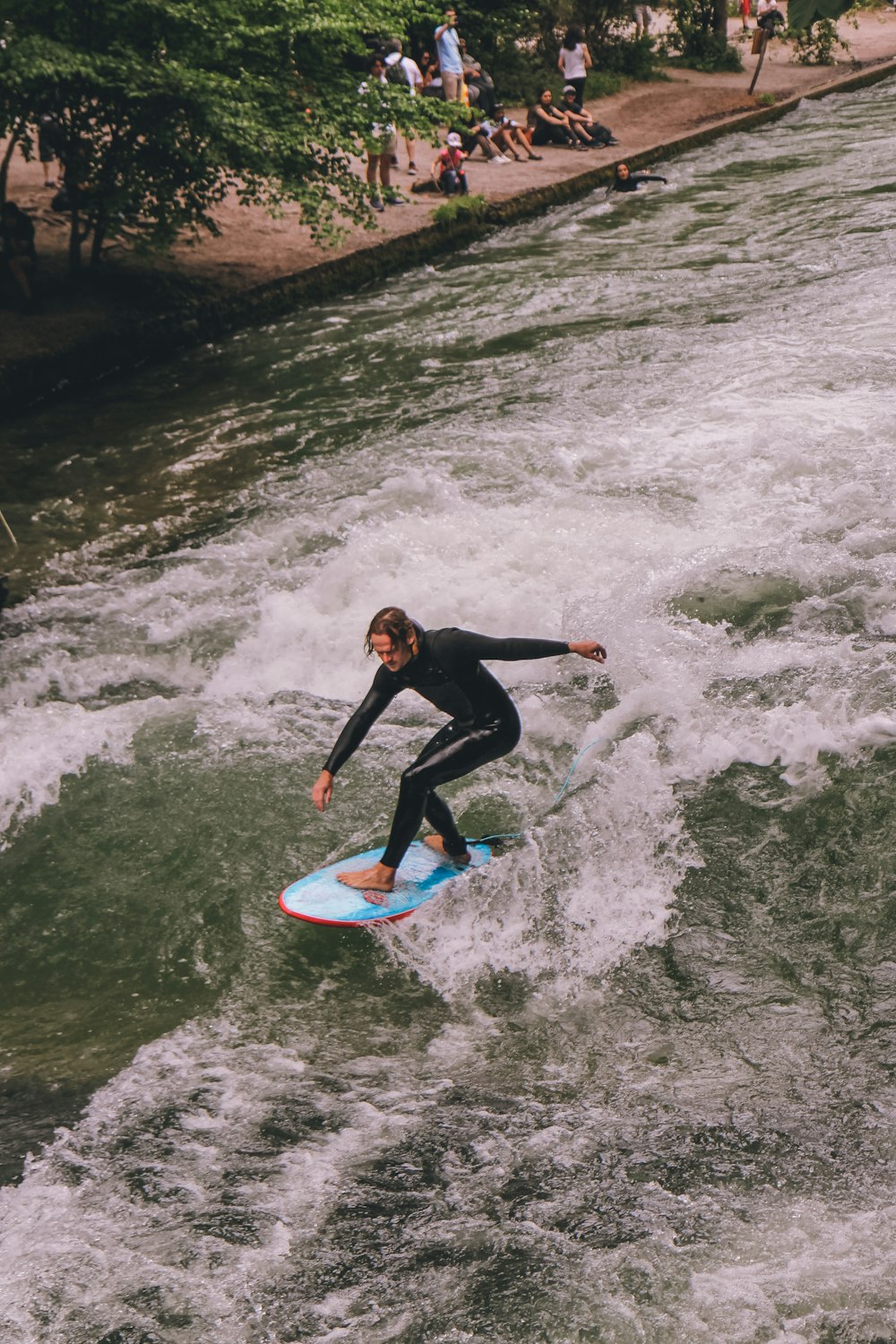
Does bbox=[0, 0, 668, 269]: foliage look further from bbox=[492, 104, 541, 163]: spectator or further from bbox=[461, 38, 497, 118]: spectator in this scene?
bbox=[461, 38, 497, 118]: spectator

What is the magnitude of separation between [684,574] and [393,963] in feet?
13.1

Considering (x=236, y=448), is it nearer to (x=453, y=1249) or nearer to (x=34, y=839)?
(x=34, y=839)

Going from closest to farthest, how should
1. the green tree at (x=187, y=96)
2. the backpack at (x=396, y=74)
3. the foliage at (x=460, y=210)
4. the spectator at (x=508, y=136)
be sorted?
the green tree at (x=187, y=96) < the foliage at (x=460, y=210) < the backpack at (x=396, y=74) < the spectator at (x=508, y=136)

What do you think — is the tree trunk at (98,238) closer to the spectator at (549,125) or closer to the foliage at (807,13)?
the spectator at (549,125)

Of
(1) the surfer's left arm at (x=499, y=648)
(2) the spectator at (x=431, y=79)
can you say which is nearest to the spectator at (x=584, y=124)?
(2) the spectator at (x=431, y=79)

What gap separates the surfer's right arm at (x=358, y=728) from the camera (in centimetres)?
624

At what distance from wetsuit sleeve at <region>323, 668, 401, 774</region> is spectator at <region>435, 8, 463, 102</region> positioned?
1789cm

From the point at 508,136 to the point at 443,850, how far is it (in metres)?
18.4

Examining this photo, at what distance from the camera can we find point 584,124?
23281 millimetres

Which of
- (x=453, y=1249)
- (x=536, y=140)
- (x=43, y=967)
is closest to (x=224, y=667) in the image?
(x=43, y=967)

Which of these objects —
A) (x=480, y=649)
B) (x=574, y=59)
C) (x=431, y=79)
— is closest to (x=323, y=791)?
(x=480, y=649)

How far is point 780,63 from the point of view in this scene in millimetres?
29703

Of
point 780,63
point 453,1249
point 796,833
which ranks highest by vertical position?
point 780,63

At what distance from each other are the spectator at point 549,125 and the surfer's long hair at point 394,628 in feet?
63.1
